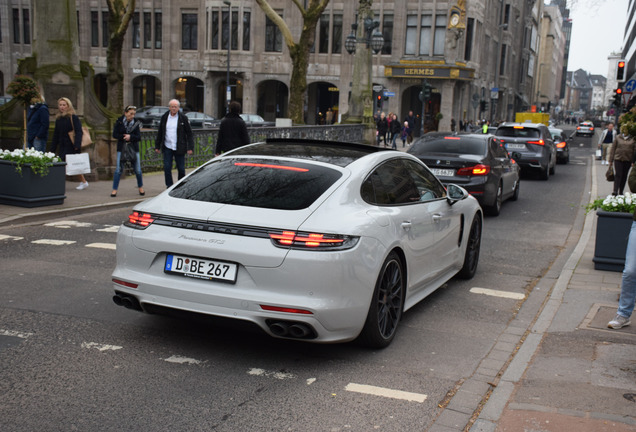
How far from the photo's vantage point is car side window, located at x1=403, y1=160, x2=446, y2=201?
6.56 meters

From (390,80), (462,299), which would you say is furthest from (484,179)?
(390,80)

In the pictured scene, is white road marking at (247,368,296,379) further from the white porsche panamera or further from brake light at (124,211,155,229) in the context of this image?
brake light at (124,211,155,229)

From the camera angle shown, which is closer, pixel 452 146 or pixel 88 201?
pixel 88 201

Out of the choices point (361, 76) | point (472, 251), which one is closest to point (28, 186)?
point (472, 251)

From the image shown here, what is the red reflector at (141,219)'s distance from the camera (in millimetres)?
5242

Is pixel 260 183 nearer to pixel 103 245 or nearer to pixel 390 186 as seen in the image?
pixel 390 186

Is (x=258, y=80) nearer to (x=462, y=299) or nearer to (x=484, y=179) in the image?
(x=484, y=179)

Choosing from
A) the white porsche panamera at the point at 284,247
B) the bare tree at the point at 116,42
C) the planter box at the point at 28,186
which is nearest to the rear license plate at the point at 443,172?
the planter box at the point at 28,186

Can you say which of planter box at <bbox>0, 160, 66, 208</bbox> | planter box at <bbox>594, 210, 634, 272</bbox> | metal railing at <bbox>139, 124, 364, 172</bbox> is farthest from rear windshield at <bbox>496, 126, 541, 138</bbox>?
planter box at <bbox>0, 160, 66, 208</bbox>

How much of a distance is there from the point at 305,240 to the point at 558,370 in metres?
2.08

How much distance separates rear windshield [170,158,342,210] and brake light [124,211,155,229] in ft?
1.09

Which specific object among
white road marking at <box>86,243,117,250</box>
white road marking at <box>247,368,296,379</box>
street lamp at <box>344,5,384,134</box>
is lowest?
white road marking at <box>86,243,117,250</box>

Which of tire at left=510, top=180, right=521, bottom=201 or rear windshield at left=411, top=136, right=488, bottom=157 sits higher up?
rear windshield at left=411, top=136, right=488, bottom=157

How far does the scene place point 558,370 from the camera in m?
5.15
